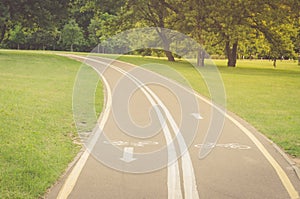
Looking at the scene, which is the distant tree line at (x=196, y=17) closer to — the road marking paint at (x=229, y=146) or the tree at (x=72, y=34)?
the tree at (x=72, y=34)

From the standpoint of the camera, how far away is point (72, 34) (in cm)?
8356

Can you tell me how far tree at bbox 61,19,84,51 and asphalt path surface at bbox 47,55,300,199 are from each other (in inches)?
2816

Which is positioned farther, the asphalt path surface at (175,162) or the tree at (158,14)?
the tree at (158,14)

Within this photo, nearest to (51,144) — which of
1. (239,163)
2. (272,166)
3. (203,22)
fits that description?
(239,163)

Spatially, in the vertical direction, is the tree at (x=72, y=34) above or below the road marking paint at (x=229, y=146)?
above

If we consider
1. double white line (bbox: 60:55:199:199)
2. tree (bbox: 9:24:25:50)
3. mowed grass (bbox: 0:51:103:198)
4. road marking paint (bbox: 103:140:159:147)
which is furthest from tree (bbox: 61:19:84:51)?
road marking paint (bbox: 103:140:159:147)

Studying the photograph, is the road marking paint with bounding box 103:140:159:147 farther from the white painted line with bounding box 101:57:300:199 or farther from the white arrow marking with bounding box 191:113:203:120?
the white arrow marking with bounding box 191:113:203:120

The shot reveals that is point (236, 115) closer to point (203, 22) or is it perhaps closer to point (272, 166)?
point (272, 166)

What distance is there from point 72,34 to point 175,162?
258ft

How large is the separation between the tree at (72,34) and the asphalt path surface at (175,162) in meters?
71.5

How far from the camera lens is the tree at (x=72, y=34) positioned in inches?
3225

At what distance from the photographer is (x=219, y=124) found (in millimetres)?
11727

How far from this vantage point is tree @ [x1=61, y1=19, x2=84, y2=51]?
81.9 meters

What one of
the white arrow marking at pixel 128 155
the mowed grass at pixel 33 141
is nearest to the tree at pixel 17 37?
the mowed grass at pixel 33 141
